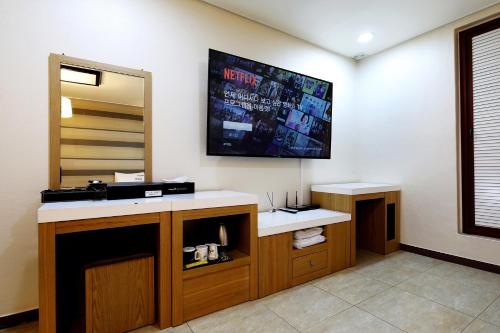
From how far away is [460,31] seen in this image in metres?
2.62

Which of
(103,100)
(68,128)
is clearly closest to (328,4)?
(103,100)

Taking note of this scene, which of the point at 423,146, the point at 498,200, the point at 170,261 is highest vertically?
the point at 423,146

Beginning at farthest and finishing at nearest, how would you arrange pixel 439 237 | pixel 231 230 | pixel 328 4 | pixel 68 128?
pixel 439 237 < pixel 328 4 < pixel 231 230 < pixel 68 128

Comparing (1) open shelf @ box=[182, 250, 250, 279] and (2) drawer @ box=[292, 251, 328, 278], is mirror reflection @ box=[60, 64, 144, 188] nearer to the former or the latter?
(1) open shelf @ box=[182, 250, 250, 279]

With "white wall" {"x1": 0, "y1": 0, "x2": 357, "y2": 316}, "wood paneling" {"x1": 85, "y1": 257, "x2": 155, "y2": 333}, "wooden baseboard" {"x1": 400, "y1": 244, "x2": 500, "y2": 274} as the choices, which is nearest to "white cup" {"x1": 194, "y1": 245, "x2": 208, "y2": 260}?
"wood paneling" {"x1": 85, "y1": 257, "x2": 155, "y2": 333}

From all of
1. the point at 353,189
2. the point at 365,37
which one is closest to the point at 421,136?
the point at 353,189

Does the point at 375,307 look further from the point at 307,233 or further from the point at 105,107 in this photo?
the point at 105,107

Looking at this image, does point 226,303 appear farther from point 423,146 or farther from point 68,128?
point 423,146

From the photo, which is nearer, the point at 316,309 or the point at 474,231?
the point at 316,309

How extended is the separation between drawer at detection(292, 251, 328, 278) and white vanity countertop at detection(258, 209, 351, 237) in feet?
0.86

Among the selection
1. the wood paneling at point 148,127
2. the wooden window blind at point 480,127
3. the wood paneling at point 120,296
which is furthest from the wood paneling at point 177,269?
the wooden window blind at point 480,127

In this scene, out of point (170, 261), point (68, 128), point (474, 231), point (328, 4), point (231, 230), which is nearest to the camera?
point (170, 261)

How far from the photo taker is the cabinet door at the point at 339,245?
2402 millimetres

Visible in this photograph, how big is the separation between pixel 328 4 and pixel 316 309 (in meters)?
2.53
